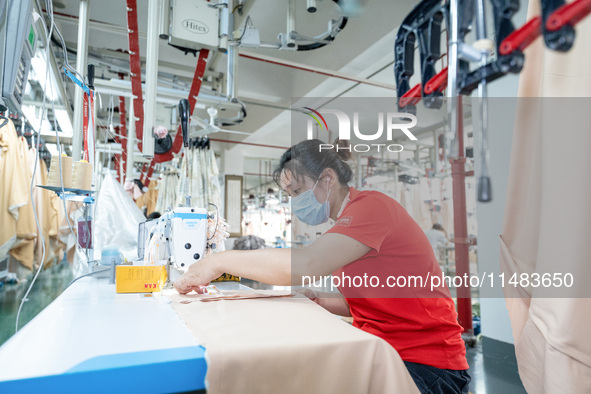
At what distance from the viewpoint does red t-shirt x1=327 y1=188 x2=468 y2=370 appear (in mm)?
1213

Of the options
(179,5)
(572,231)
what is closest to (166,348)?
(572,231)

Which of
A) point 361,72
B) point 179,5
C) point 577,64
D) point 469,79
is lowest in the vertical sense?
point 469,79

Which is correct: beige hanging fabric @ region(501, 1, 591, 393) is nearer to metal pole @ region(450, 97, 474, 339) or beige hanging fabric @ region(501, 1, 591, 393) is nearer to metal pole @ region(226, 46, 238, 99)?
metal pole @ region(226, 46, 238, 99)

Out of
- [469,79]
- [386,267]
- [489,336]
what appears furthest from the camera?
[489,336]

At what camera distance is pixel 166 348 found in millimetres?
761

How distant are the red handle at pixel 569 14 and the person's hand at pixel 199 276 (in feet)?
3.58

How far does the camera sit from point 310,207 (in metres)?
1.70

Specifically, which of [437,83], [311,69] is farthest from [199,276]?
[311,69]

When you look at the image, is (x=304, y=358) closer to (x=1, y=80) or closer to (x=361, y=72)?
(x=1, y=80)

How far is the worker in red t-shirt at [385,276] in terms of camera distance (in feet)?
3.85

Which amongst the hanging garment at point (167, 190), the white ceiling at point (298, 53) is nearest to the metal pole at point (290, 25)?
the white ceiling at point (298, 53)

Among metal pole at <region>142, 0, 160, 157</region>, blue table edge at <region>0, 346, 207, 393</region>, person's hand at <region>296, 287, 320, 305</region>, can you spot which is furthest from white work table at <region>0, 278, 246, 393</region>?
metal pole at <region>142, 0, 160, 157</region>

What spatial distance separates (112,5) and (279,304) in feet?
11.4

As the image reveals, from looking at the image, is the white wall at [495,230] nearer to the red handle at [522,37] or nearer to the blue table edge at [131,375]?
the red handle at [522,37]
